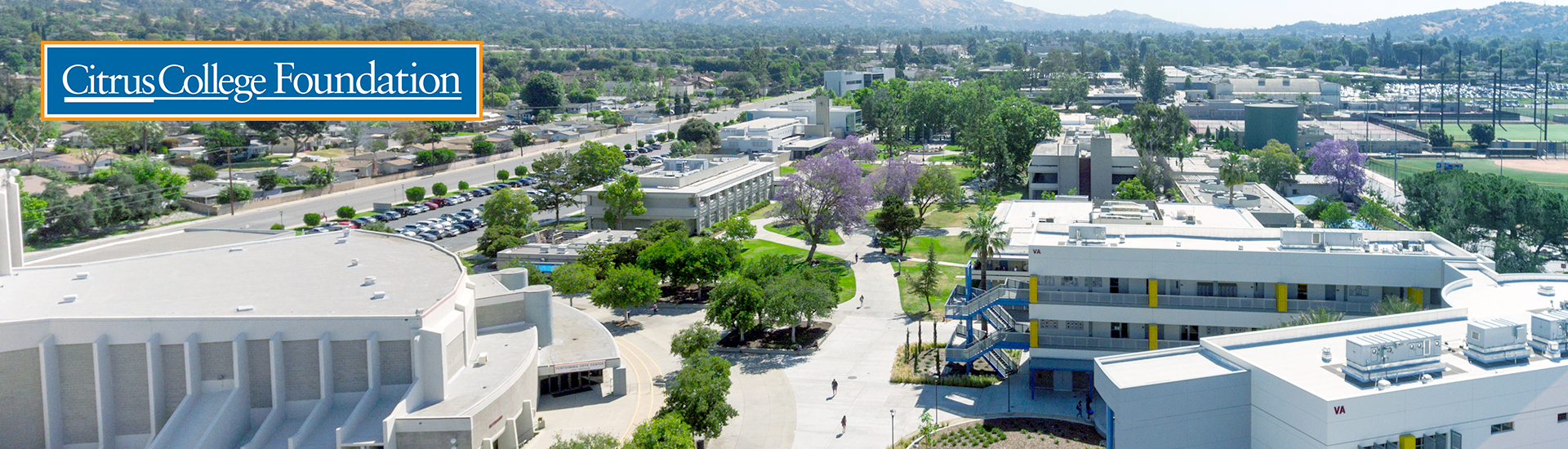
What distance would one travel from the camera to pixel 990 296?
4328 cm

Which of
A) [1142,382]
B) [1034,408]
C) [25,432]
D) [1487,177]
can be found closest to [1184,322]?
[1034,408]

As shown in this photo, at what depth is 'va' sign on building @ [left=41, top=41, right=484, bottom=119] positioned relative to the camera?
3434 cm

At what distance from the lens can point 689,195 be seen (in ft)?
246

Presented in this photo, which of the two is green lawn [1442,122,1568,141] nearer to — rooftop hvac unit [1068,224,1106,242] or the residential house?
rooftop hvac unit [1068,224,1106,242]

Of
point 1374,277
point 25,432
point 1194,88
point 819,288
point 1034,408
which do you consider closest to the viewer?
point 25,432

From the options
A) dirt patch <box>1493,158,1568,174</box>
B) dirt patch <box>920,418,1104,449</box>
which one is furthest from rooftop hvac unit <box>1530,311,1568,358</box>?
dirt patch <box>1493,158,1568,174</box>

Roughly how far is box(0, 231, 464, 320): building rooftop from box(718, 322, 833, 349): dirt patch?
42.7 ft

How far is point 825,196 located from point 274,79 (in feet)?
124

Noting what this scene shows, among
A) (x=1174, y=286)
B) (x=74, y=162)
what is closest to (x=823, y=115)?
(x=74, y=162)

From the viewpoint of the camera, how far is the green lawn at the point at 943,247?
67750 mm

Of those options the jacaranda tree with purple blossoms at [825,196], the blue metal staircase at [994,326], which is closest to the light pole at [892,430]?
the blue metal staircase at [994,326]

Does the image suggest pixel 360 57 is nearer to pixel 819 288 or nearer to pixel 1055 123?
pixel 819 288

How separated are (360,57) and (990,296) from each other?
80.6ft

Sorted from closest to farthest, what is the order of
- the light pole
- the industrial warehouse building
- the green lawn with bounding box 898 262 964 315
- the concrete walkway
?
the industrial warehouse building < the light pole < the concrete walkway < the green lawn with bounding box 898 262 964 315
